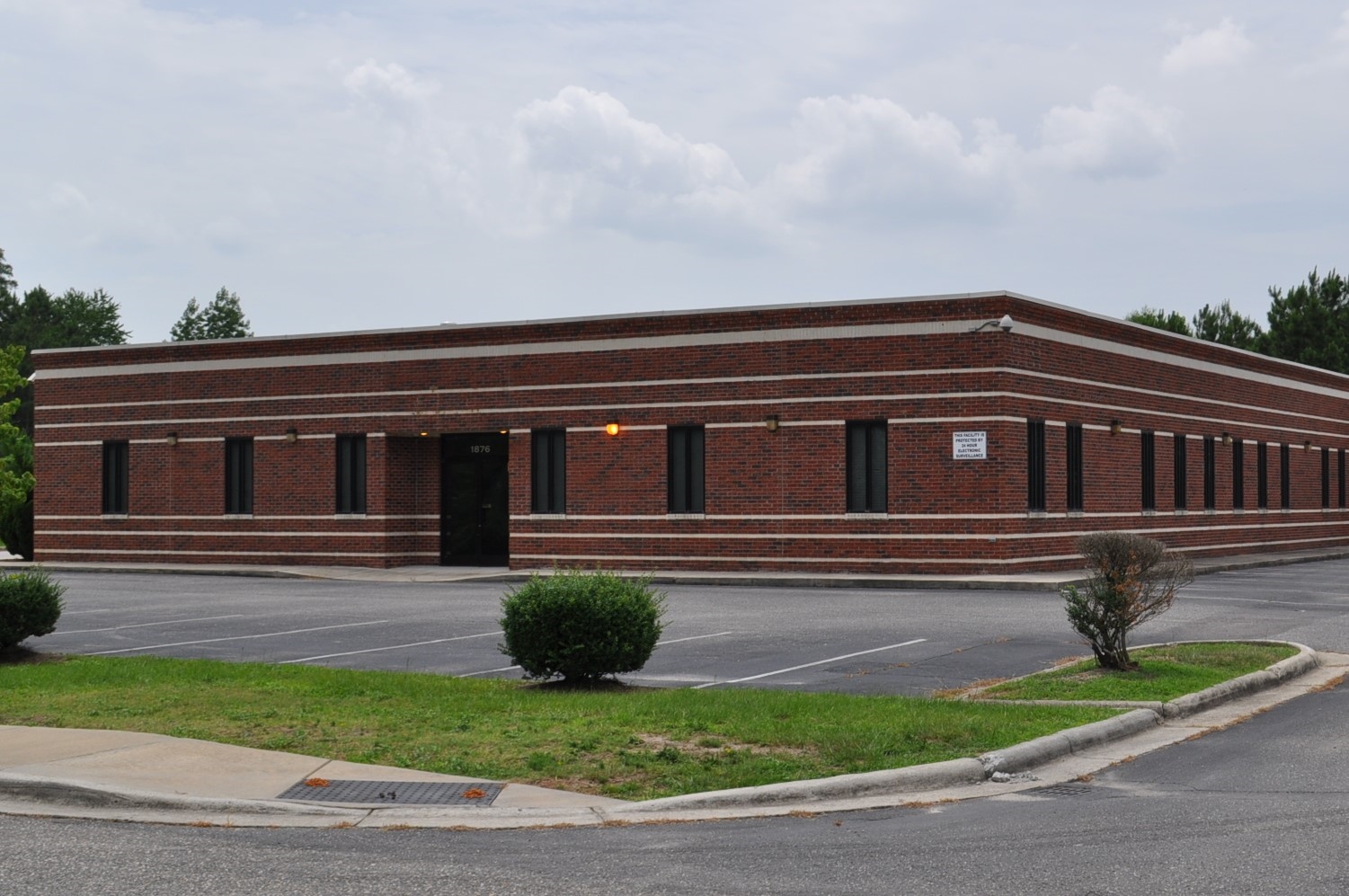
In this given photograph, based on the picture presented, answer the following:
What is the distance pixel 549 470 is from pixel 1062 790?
82.5ft

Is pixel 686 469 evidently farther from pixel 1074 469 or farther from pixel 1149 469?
pixel 1149 469

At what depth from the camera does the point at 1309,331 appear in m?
76.8

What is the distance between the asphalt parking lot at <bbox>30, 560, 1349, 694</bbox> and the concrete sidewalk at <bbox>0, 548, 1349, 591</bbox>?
0.80 meters

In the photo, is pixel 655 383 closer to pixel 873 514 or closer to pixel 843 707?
pixel 873 514

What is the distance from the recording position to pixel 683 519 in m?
32.7

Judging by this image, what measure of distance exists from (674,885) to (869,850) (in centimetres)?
127

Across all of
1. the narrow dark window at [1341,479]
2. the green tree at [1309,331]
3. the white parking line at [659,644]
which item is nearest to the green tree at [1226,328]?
the green tree at [1309,331]

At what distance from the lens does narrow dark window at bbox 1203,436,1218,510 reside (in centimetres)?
3847

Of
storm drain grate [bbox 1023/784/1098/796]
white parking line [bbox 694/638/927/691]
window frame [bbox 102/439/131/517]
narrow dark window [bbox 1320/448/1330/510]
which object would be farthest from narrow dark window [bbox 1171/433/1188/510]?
storm drain grate [bbox 1023/784/1098/796]

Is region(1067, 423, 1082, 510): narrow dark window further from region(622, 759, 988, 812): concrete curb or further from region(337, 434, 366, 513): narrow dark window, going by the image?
region(622, 759, 988, 812): concrete curb

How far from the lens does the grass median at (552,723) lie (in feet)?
33.0

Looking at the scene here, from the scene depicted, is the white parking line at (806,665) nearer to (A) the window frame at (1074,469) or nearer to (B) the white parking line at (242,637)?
(B) the white parking line at (242,637)

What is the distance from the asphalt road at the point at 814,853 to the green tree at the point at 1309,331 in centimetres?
7166

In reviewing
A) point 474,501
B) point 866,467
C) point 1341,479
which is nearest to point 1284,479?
point 1341,479
